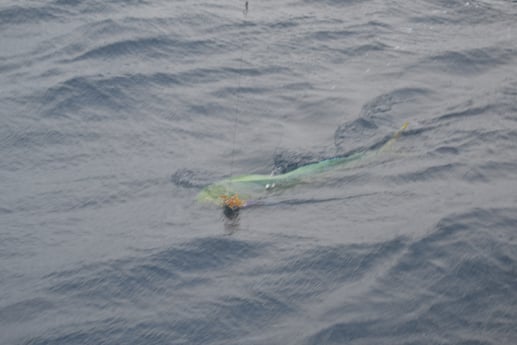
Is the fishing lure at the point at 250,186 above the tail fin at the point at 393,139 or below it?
below

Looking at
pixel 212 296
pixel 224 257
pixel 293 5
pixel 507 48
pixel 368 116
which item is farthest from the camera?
pixel 293 5

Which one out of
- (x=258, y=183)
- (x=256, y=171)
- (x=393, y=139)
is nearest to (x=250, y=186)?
(x=258, y=183)

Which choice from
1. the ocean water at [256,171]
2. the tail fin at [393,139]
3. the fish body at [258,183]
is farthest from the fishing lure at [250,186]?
the tail fin at [393,139]

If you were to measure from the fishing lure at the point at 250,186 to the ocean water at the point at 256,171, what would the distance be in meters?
0.16

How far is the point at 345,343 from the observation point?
599 cm

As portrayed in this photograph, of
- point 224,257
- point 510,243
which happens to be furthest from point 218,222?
point 510,243

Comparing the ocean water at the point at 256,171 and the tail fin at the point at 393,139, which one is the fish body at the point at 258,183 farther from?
the tail fin at the point at 393,139

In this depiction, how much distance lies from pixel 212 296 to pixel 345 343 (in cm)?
154

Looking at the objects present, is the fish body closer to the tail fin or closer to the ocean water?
the ocean water

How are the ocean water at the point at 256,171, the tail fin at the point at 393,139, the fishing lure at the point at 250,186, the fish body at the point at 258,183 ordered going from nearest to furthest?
the ocean water at the point at 256,171
the fishing lure at the point at 250,186
the fish body at the point at 258,183
the tail fin at the point at 393,139

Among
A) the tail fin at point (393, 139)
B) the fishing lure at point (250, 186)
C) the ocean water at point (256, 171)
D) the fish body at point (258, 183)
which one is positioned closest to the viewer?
the ocean water at point (256, 171)

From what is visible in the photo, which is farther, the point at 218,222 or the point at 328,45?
the point at 328,45

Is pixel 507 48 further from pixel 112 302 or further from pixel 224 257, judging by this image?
pixel 112 302

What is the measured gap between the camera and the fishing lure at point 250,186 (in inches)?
319
